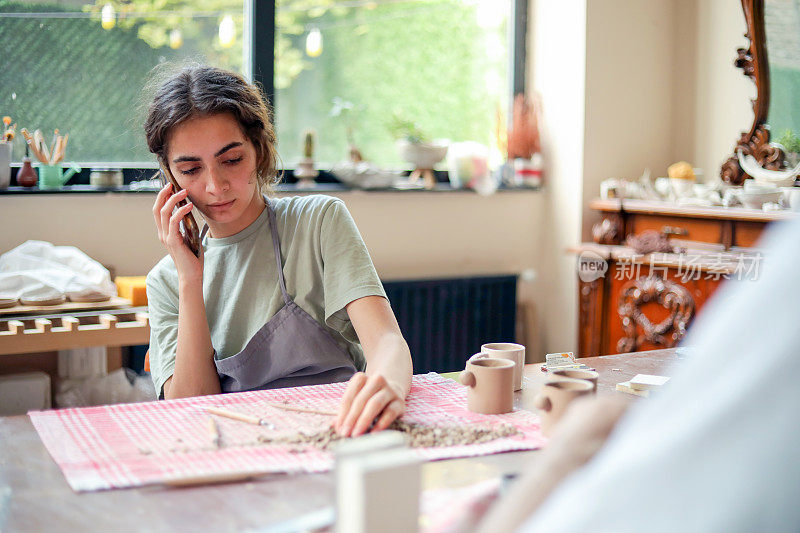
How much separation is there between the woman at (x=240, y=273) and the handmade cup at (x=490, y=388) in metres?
0.30

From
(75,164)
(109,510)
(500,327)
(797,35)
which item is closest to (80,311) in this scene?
(75,164)

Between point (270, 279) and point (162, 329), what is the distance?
0.88 feet

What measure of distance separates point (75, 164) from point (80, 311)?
3.02ft

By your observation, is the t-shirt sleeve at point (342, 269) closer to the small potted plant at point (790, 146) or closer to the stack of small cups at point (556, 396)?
the stack of small cups at point (556, 396)

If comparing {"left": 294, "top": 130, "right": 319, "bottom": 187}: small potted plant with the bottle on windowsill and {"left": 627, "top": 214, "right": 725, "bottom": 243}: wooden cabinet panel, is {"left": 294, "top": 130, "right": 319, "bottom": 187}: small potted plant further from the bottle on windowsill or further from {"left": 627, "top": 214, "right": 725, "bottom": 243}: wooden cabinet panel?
{"left": 627, "top": 214, "right": 725, "bottom": 243}: wooden cabinet panel

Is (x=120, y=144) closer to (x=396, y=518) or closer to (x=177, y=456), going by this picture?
(x=177, y=456)

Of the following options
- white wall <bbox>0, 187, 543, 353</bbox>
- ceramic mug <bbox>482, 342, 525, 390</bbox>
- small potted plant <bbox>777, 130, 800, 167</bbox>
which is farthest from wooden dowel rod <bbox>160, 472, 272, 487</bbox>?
small potted plant <bbox>777, 130, 800, 167</bbox>

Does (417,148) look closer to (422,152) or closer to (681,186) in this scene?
(422,152)

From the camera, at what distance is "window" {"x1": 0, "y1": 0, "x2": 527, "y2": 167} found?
132 inches

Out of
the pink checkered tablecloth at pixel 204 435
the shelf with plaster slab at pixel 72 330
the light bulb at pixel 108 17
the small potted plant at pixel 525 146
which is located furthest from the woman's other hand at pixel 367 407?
the small potted plant at pixel 525 146

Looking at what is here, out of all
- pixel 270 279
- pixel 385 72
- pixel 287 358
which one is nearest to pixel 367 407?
pixel 287 358

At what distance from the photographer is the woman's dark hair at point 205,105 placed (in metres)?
1.88

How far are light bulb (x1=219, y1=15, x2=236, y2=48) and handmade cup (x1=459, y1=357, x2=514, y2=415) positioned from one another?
2.63 m

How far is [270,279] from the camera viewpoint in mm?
1938
